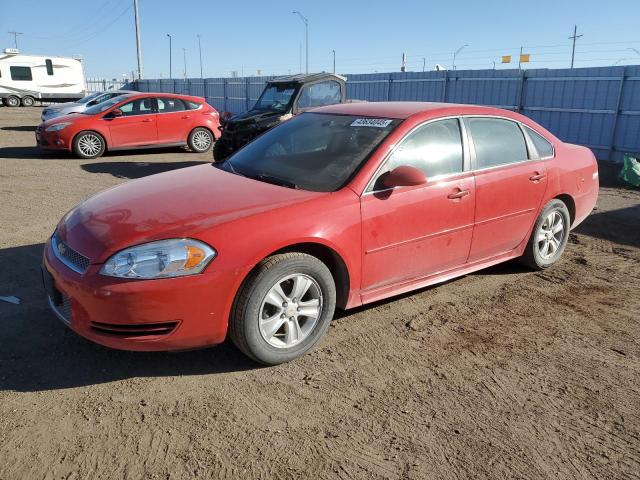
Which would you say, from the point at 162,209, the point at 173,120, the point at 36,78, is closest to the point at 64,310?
the point at 162,209

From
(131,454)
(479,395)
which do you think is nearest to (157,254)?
(131,454)

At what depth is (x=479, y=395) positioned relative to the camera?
3148 mm

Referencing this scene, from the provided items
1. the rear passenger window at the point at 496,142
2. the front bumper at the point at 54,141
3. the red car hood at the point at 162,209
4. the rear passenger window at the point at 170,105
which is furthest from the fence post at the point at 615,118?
the front bumper at the point at 54,141

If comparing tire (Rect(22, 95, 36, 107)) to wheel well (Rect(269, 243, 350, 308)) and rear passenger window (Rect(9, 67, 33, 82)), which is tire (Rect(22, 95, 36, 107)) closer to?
rear passenger window (Rect(9, 67, 33, 82))

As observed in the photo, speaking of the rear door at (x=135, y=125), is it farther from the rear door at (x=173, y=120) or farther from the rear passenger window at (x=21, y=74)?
the rear passenger window at (x=21, y=74)

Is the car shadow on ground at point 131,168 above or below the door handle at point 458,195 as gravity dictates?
below

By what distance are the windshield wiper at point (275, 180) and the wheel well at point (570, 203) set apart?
288 cm

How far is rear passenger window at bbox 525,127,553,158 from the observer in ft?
16.3

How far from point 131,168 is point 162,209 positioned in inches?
339

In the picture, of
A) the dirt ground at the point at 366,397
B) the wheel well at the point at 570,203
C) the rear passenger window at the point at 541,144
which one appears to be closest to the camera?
the dirt ground at the point at 366,397

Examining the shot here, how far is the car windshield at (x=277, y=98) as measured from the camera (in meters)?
10.7

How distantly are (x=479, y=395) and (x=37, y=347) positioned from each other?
2831mm

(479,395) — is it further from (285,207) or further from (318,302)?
(285,207)

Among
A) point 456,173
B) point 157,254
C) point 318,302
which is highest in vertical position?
point 456,173
